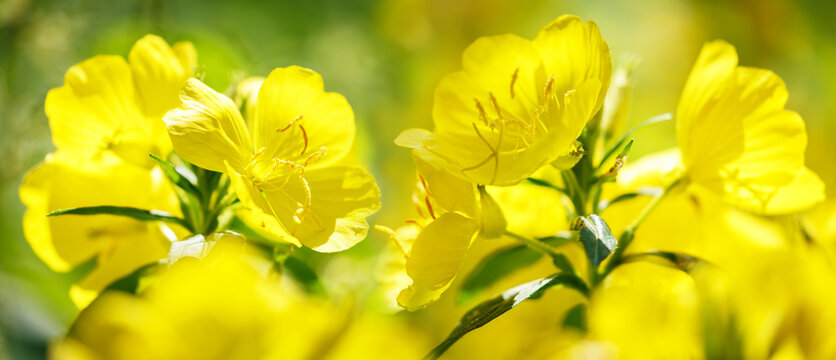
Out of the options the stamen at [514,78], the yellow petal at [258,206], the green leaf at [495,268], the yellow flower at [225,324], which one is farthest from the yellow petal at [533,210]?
the yellow flower at [225,324]

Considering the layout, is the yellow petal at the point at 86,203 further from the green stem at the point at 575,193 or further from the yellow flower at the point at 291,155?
the green stem at the point at 575,193

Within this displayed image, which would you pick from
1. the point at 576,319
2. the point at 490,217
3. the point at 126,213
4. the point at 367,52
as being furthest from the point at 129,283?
the point at 367,52

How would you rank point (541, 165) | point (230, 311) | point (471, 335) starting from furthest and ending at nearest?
point (471, 335), point (541, 165), point (230, 311)

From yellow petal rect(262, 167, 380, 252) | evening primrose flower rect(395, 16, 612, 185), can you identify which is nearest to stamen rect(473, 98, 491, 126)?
evening primrose flower rect(395, 16, 612, 185)

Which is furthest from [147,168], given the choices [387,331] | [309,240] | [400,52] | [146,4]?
[400,52]

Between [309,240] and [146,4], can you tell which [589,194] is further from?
[146,4]

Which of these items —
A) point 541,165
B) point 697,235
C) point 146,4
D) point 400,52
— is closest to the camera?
point 541,165
